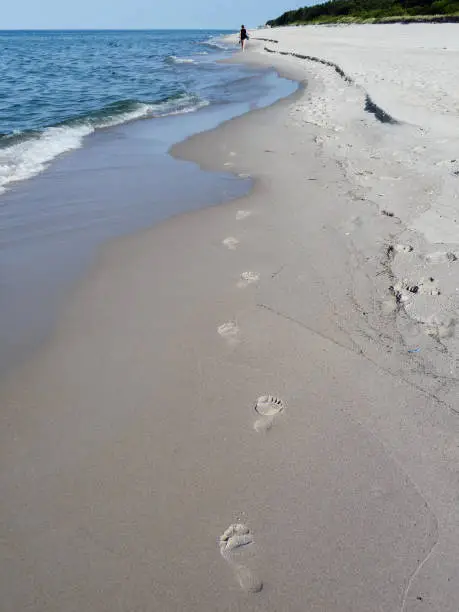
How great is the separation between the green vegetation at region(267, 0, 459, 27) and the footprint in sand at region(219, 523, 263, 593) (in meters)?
31.5

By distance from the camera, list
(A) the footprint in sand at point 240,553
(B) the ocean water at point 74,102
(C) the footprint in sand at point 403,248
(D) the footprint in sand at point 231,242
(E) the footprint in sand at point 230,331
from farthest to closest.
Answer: (B) the ocean water at point 74,102, (D) the footprint in sand at point 231,242, (C) the footprint in sand at point 403,248, (E) the footprint in sand at point 230,331, (A) the footprint in sand at point 240,553

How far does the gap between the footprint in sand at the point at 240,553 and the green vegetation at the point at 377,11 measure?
31.5 m

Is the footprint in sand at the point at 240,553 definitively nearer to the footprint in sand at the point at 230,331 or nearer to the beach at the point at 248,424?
the beach at the point at 248,424

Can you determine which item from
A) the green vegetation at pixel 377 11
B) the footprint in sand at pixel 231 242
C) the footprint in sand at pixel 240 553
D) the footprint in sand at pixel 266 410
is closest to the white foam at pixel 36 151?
the footprint in sand at pixel 231 242

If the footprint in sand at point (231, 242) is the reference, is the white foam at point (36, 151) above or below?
above

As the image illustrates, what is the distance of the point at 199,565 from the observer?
1.83 m

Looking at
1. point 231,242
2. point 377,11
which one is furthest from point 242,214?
point 377,11

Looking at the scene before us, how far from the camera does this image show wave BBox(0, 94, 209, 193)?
720cm

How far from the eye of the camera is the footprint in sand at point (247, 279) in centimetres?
368

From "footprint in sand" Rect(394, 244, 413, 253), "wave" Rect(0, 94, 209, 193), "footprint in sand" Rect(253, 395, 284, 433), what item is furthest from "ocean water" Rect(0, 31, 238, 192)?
"footprint in sand" Rect(253, 395, 284, 433)

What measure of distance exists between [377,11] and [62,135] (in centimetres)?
4018

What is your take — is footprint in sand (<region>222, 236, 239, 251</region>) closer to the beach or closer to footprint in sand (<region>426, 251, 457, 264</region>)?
the beach

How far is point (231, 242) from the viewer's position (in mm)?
4414

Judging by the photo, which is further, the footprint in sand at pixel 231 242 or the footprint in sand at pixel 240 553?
the footprint in sand at pixel 231 242
